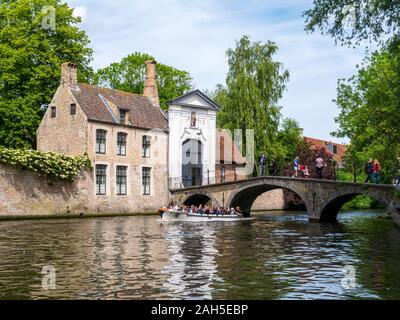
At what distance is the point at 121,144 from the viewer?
119ft

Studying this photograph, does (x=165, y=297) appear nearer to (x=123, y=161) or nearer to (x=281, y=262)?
(x=281, y=262)

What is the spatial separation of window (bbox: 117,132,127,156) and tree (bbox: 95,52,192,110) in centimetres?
1198

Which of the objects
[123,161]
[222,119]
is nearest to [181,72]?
[222,119]

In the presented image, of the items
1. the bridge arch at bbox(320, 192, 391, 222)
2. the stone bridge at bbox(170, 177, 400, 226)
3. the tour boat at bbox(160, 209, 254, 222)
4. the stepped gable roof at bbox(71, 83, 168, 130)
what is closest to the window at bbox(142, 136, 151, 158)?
the stepped gable roof at bbox(71, 83, 168, 130)

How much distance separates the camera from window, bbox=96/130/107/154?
1364 inches

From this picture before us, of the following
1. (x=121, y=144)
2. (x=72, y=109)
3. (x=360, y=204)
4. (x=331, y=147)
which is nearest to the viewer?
(x=72, y=109)

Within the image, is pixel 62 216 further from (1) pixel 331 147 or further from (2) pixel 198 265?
(1) pixel 331 147

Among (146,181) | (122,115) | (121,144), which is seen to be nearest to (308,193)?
(146,181)

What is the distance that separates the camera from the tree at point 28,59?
115ft

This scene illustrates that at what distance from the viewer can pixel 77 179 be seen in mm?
33281

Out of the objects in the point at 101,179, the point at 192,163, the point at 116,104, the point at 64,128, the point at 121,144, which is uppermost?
the point at 116,104

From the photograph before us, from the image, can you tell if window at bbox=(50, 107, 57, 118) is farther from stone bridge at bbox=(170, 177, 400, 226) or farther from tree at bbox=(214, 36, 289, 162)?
tree at bbox=(214, 36, 289, 162)

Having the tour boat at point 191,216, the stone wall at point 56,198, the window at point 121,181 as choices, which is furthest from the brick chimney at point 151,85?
the tour boat at point 191,216

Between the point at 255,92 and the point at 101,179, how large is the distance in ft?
43.3
